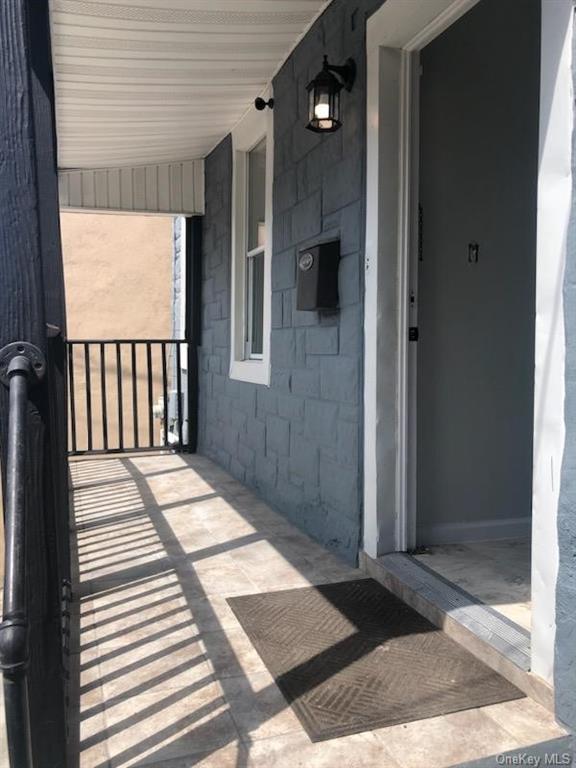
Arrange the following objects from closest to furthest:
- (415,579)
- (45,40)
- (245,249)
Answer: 1. (45,40)
2. (415,579)
3. (245,249)

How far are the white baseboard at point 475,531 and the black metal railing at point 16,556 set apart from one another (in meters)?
2.10

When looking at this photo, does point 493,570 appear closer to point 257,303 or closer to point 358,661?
point 358,661

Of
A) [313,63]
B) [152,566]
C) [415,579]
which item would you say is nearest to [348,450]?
[415,579]

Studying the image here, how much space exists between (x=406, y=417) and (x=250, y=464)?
1.86m

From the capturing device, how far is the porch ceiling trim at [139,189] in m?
5.54

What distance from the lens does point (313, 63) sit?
326cm

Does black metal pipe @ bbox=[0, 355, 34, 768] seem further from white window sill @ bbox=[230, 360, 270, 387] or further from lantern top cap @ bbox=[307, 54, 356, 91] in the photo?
white window sill @ bbox=[230, 360, 270, 387]

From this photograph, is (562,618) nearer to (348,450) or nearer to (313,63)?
(348,450)

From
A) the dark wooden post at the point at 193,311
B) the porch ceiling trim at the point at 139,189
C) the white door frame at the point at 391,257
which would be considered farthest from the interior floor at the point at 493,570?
the porch ceiling trim at the point at 139,189

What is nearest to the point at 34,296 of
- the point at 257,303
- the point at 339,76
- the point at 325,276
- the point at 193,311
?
the point at 325,276

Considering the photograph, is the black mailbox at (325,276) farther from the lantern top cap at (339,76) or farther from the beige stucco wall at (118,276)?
the beige stucco wall at (118,276)

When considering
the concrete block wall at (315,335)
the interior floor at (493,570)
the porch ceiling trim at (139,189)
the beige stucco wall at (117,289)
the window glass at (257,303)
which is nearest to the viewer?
the interior floor at (493,570)

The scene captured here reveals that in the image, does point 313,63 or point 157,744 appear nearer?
point 157,744

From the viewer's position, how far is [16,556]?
103 cm
